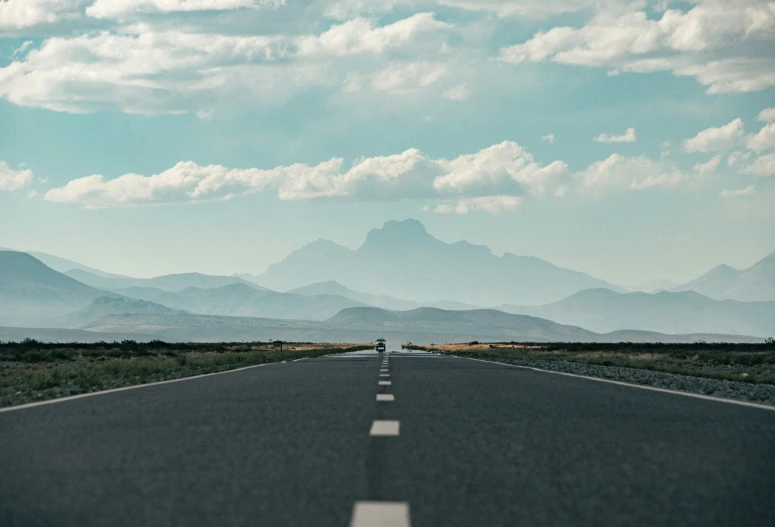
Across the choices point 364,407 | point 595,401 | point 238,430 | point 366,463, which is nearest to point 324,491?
point 366,463

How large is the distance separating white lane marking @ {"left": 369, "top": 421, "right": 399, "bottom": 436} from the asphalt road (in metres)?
0.04

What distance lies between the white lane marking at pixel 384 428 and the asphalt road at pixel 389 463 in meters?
0.04

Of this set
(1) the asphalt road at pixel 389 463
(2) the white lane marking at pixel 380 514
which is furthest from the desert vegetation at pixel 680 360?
(2) the white lane marking at pixel 380 514

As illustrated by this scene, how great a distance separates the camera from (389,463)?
8.29 m

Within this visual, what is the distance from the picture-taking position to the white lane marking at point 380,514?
19.4 feet

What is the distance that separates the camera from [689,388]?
19953 millimetres

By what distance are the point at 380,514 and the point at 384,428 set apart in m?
4.67

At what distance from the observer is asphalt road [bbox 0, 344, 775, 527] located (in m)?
6.29

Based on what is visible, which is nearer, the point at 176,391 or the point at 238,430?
the point at 238,430

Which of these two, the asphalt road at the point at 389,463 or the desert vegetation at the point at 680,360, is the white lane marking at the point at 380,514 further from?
the desert vegetation at the point at 680,360

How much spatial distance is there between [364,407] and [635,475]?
6422 millimetres

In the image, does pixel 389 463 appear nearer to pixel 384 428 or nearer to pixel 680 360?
pixel 384 428

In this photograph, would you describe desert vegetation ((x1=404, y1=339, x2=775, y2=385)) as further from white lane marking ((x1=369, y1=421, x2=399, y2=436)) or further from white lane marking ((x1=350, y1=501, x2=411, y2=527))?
white lane marking ((x1=350, y1=501, x2=411, y2=527))

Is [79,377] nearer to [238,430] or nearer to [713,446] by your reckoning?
[238,430]
